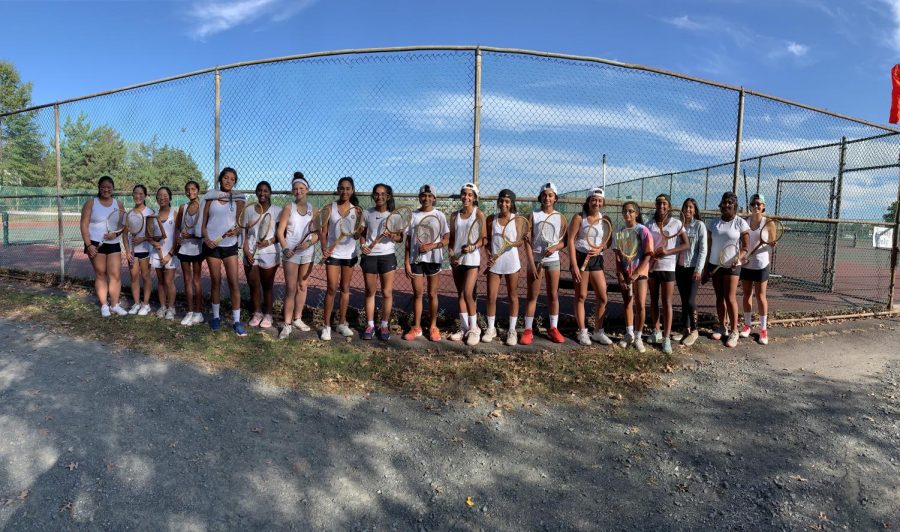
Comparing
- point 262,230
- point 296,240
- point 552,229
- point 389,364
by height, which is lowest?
point 389,364

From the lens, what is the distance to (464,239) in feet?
18.9

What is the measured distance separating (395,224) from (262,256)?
5.50 feet

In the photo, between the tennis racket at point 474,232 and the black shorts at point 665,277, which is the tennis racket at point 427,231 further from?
the black shorts at point 665,277

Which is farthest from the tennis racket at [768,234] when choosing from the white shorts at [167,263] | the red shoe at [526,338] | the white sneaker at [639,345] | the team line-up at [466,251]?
the white shorts at [167,263]

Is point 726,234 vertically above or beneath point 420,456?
above

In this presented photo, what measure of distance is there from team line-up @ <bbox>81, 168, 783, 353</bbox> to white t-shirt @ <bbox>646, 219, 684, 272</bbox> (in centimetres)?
1

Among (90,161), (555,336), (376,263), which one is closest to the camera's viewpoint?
(376,263)

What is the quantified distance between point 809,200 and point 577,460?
33.2 ft

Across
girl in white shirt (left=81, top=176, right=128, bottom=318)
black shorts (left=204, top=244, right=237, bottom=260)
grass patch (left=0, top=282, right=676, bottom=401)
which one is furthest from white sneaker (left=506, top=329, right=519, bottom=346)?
girl in white shirt (left=81, top=176, right=128, bottom=318)

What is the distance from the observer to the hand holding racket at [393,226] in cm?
574

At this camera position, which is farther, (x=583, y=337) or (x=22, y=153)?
(x=22, y=153)

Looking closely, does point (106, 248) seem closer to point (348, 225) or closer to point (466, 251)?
point (348, 225)

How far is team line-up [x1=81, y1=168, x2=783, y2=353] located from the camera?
5.78 meters

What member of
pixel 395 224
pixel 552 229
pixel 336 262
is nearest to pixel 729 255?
pixel 552 229
